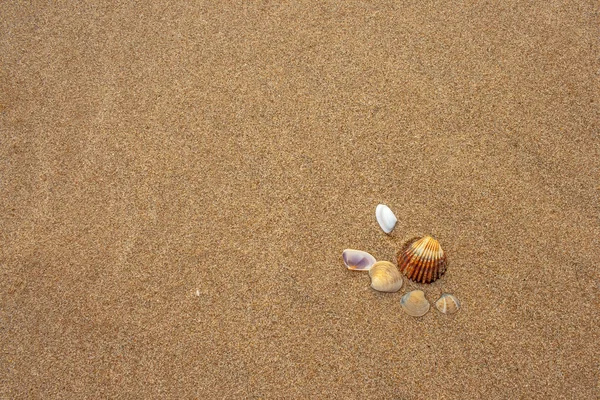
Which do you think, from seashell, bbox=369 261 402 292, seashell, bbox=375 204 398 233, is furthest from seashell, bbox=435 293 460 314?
seashell, bbox=375 204 398 233

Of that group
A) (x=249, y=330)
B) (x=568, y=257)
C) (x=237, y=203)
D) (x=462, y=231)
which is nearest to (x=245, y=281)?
(x=249, y=330)

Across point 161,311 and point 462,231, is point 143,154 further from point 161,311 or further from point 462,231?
point 462,231

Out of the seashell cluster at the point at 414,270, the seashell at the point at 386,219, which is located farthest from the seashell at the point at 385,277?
the seashell at the point at 386,219

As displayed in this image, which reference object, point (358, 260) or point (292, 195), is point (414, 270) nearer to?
point (358, 260)

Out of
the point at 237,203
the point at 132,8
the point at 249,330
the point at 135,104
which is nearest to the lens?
the point at 249,330

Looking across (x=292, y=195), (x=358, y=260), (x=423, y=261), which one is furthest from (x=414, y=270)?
(x=292, y=195)

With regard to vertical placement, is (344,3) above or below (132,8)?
above

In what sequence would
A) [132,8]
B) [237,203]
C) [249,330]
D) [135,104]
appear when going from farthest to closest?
[132,8] < [135,104] < [237,203] < [249,330]

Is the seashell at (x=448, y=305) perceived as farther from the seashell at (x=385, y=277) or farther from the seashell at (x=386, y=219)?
the seashell at (x=386, y=219)
